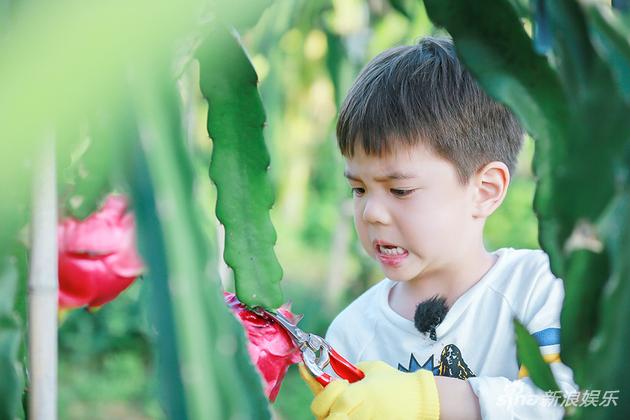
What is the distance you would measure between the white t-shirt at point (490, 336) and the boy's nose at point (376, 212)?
162 mm

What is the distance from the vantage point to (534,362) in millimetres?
660

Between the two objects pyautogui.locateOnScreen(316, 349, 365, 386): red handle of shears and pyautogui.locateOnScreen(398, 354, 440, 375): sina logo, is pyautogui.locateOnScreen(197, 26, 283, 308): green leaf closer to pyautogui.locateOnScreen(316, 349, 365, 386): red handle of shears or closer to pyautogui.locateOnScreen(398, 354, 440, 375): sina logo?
pyautogui.locateOnScreen(316, 349, 365, 386): red handle of shears

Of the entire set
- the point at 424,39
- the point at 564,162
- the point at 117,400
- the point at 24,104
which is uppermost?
the point at 424,39

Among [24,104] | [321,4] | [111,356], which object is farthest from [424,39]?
[111,356]

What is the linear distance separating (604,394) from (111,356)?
2.76 m

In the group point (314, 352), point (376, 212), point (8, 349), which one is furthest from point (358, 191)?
point (8, 349)

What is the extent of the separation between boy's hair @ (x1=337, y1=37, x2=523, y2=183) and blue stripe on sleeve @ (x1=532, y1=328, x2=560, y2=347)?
23cm

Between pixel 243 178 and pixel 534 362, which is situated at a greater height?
pixel 243 178

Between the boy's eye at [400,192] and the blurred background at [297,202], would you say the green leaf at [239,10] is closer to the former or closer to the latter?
the boy's eye at [400,192]

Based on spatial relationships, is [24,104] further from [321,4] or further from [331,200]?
[331,200]

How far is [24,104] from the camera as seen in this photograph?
0.57 metres

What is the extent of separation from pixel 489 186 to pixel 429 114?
14 centimetres

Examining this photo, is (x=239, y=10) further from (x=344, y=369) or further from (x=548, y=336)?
(x=548, y=336)

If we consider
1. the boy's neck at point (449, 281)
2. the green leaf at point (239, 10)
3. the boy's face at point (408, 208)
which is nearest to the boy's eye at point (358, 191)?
the boy's face at point (408, 208)
